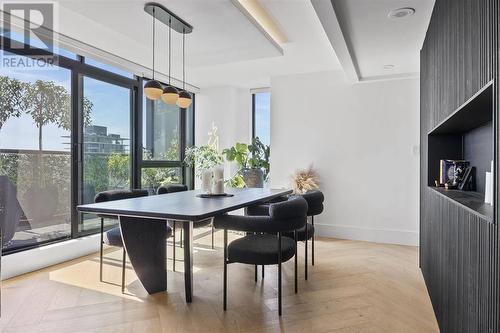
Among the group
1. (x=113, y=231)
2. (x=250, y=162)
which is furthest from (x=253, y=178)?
(x=113, y=231)

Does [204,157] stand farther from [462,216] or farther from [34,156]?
[462,216]

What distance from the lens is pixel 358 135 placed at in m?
4.82

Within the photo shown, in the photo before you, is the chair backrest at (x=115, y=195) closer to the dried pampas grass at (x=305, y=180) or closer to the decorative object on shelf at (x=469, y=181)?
the dried pampas grass at (x=305, y=180)

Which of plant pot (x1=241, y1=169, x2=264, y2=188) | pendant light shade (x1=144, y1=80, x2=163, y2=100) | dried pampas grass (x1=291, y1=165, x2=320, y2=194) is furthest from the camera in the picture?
plant pot (x1=241, y1=169, x2=264, y2=188)

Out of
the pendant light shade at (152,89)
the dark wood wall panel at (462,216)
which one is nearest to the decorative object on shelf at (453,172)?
the dark wood wall panel at (462,216)

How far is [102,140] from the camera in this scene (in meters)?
4.33

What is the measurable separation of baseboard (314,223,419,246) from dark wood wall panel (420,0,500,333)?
2.00 meters

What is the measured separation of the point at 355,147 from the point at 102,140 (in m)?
3.66

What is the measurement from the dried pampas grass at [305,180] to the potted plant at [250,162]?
2.24ft

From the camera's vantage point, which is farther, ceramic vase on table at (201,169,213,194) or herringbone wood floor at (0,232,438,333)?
ceramic vase on table at (201,169,213,194)

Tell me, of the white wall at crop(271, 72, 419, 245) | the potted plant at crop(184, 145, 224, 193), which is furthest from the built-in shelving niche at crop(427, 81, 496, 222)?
the potted plant at crop(184, 145, 224, 193)

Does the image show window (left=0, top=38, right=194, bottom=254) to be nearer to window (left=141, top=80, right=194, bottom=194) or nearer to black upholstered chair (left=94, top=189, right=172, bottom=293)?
window (left=141, top=80, right=194, bottom=194)

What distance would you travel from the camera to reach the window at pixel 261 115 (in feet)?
20.1

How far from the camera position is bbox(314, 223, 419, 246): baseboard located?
4.54m
